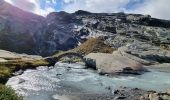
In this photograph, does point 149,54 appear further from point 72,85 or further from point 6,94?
point 6,94

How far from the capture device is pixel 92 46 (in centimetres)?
19512

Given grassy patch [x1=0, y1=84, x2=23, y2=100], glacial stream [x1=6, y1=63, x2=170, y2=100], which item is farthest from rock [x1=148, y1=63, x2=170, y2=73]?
grassy patch [x1=0, y1=84, x2=23, y2=100]

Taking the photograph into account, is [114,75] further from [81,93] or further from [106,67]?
[81,93]

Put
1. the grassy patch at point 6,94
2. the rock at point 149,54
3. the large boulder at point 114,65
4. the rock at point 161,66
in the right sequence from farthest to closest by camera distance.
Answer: the rock at point 149,54 < the rock at point 161,66 < the large boulder at point 114,65 < the grassy patch at point 6,94

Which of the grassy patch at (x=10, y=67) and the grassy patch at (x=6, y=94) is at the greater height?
the grassy patch at (x=10, y=67)

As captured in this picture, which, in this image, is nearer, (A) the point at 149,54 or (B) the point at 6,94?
(B) the point at 6,94

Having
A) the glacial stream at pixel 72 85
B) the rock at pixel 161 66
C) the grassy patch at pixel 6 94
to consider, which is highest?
the rock at pixel 161 66

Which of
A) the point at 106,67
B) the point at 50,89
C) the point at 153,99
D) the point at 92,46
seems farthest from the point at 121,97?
the point at 92,46

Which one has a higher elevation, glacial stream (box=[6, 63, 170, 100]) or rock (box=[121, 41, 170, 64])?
rock (box=[121, 41, 170, 64])

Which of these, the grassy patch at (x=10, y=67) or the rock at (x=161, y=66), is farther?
the rock at (x=161, y=66)

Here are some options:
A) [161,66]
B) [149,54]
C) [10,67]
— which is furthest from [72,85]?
[149,54]

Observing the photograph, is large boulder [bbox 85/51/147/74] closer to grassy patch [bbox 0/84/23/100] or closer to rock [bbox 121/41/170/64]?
rock [bbox 121/41/170/64]

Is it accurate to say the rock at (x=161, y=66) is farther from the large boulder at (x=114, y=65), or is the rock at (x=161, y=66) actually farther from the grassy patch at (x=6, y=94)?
the grassy patch at (x=6, y=94)

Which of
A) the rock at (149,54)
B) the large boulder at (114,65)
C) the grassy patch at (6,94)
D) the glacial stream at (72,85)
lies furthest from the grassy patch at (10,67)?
the grassy patch at (6,94)
